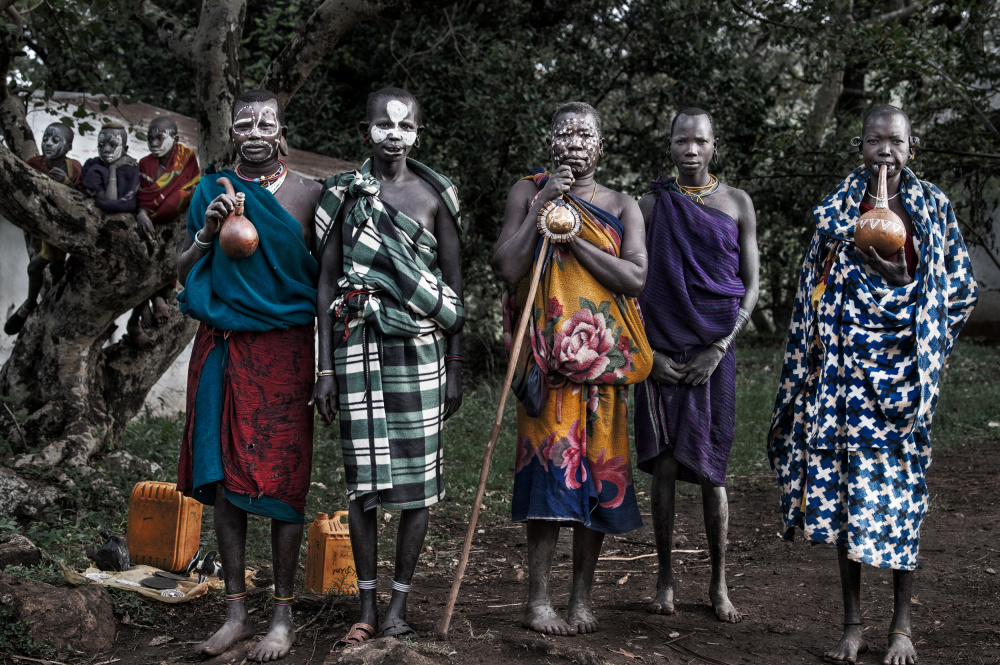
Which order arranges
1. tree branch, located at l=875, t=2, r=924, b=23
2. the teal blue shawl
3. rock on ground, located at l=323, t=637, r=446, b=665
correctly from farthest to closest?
tree branch, located at l=875, t=2, r=924, b=23
the teal blue shawl
rock on ground, located at l=323, t=637, r=446, b=665

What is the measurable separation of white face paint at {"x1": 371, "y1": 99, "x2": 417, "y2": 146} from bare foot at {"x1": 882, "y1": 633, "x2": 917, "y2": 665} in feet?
9.02

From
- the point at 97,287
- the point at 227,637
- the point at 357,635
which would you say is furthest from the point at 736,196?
the point at 97,287

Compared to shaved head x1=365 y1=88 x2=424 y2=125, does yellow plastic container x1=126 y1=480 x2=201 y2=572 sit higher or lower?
Result: lower

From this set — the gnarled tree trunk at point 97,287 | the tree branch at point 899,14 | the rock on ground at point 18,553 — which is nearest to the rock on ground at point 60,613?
the rock on ground at point 18,553

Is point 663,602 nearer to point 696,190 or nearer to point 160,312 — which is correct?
point 696,190

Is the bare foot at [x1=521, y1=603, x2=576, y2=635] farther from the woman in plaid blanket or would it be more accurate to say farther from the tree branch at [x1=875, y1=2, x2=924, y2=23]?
the tree branch at [x1=875, y1=2, x2=924, y2=23]

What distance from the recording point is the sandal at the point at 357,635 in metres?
3.40

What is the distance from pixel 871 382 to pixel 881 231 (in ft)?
1.96

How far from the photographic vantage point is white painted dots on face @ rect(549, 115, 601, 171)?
3660 mm

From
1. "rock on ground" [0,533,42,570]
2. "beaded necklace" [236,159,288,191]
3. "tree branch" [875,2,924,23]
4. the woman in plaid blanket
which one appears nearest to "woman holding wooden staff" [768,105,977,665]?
the woman in plaid blanket

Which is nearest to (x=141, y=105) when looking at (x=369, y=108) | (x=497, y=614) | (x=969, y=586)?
(x=369, y=108)

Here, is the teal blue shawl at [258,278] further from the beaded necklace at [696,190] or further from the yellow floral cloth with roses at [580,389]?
the beaded necklace at [696,190]

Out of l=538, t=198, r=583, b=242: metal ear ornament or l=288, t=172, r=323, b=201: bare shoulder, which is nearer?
l=538, t=198, r=583, b=242: metal ear ornament

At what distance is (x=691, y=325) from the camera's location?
407 centimetres
